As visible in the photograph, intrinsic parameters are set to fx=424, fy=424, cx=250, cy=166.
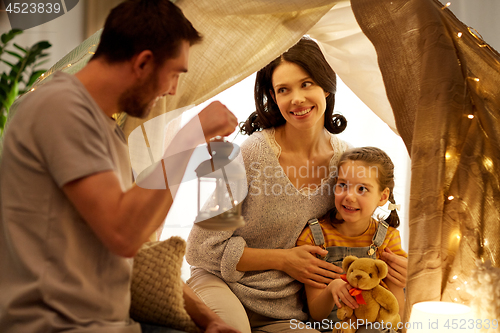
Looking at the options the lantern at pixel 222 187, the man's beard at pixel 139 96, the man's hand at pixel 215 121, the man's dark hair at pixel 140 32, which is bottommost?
the lantern at pixel 222 187

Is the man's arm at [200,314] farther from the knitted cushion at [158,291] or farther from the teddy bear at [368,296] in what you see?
the teddy bear at [368,296]

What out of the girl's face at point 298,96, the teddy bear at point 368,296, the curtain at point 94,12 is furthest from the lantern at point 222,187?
the curtain at point 94,12

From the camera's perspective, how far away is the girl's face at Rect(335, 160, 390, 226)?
4.55 ft

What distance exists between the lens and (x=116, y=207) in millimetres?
675

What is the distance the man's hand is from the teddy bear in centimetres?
69

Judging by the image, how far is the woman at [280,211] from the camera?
1.39 meters

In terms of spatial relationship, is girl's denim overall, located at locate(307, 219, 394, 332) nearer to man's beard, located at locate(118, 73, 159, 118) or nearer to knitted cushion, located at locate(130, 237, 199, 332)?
knitted cushion, located at locate(130, 237, 199, 332)

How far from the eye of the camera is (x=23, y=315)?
2.27 ft

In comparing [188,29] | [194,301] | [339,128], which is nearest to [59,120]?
[188,29]

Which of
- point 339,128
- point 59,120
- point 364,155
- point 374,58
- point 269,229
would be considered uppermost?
point 374,58

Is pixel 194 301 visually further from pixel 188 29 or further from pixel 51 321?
pixel 188 29

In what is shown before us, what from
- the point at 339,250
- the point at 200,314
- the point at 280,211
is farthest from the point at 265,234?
the point at 200,314

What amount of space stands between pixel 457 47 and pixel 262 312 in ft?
3.21

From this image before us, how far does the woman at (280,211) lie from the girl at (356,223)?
0.04 m
